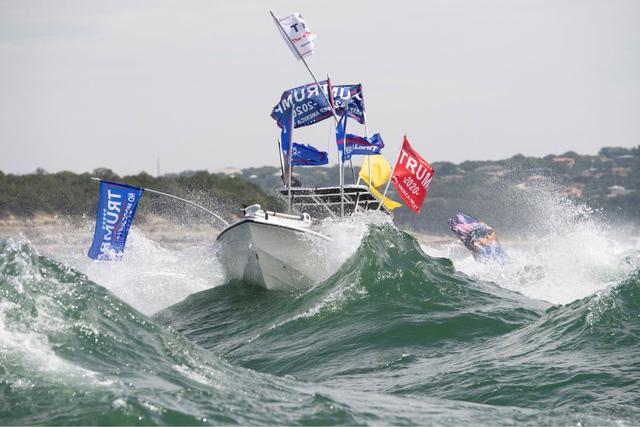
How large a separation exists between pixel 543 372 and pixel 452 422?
2994 mm

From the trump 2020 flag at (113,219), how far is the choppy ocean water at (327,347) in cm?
209

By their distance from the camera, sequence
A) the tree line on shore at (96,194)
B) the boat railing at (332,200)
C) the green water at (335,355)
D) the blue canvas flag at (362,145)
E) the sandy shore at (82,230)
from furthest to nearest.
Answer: the tree line on shore at (96,194), the sandy shore at (82,230), the blue canvas flag at (362,145), the boat railing at (332,200), the green water at (335,355)

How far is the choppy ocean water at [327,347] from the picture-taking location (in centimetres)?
957

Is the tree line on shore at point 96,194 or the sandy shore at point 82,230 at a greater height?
the tree line on shore at point 96,194

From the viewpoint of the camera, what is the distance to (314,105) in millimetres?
23391

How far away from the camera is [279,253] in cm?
2106

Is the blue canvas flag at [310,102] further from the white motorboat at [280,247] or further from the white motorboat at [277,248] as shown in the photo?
the white motorboat at [280,247]

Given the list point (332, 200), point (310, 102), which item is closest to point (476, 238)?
point (332, 200)

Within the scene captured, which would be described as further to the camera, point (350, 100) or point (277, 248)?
point (350, 100)

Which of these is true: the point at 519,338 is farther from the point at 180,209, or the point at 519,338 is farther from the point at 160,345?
the point at 180,209

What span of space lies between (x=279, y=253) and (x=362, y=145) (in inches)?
156

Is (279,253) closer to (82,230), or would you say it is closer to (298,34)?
(298,34)

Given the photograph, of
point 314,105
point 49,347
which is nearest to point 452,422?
point 49,347

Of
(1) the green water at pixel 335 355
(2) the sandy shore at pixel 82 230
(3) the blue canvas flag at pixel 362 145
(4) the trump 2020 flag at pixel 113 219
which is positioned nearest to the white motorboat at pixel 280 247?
(1) the green water at pixel 335 355
